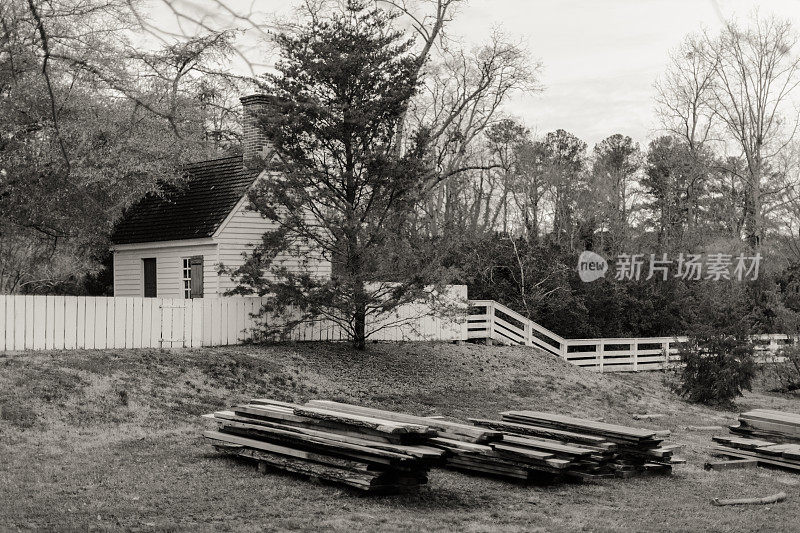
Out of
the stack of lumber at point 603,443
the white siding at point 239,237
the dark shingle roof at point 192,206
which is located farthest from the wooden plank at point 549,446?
the dark shingle roof at point 192,206

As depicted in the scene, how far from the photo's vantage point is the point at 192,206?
26828 mm

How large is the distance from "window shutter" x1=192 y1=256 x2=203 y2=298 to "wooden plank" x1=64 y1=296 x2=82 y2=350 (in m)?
5.96

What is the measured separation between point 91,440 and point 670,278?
84.5ft

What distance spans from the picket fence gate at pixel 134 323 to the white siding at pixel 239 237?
1.78 m

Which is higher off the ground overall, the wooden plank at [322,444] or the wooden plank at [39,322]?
the wooden plank at [39,322]

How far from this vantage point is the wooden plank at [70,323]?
1964 cm

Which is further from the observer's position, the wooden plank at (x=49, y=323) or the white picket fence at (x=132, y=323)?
the wooden plank at (x=49, y=323)

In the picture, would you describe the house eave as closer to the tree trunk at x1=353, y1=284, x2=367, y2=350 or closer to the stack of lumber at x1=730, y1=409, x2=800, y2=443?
the tree trunk at x1=353, y1=284, x2=367, y2=350

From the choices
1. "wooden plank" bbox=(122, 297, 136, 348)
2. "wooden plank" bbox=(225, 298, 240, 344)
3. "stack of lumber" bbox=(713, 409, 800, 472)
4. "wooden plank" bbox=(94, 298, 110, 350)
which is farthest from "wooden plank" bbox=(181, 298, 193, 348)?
"stack of lumber" bbox=(713, 409, 800, 472)

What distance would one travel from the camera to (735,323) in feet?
80.5

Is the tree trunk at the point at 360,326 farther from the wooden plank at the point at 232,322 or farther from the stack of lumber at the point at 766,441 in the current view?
the stack of lumber at the point at 766,441

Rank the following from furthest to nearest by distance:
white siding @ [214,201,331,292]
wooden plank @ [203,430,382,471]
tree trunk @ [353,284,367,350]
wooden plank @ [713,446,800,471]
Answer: white siding @ [214,201,331,292] < tree trunk @ [353,284,367,350] < wooden plank @ [713,446,800,471] < wooden plank @ [203,430,382,471]

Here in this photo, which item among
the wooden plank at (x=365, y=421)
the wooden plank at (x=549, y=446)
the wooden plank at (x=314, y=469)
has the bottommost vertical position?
the wooden plank at (x=314, y=469)

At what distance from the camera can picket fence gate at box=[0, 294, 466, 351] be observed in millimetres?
19109
